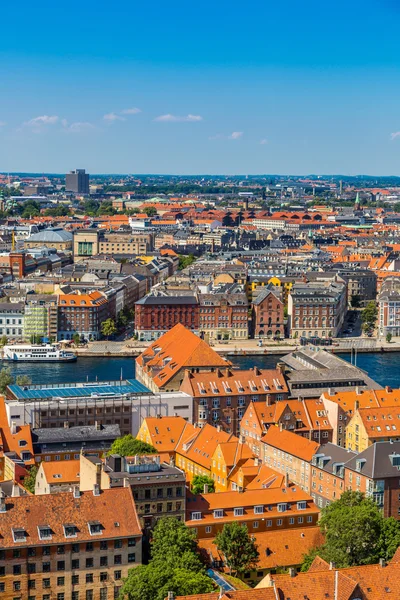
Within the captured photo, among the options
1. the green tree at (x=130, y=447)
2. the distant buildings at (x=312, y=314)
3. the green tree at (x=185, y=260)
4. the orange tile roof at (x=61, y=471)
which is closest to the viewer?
the orange tile roof at (x=61, y=471)

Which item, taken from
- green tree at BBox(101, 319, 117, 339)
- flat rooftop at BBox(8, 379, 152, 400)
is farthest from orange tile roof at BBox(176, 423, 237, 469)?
green tree at BBox(101, 319, 117, 339)

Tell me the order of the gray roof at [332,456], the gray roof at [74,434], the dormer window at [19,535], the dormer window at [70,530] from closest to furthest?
1. the dormer window at [19,535]
2. the dormer window at [70,530]
3. the gray roof at [332,456]
4. the gray roof at [74,434]

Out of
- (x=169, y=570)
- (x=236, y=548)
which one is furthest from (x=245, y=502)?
(x=169, y=570)

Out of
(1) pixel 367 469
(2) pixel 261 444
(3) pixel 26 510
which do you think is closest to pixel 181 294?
(2) pixel 261 444

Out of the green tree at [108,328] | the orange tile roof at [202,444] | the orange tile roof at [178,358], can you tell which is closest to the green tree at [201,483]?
the orange tile roof at [202,444]

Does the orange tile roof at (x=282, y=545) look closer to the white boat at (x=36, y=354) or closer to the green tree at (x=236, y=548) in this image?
the green tree at (x=236, y=548)

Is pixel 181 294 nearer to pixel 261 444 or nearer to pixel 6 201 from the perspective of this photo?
pixel 261 444

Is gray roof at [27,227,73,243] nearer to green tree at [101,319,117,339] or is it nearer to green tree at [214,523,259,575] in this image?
green tree at [101,319,117,339]
